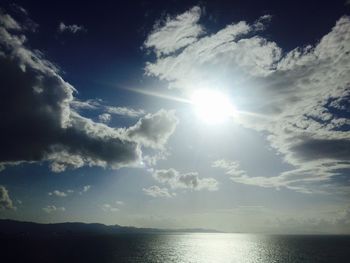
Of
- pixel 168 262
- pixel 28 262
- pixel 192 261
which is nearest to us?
pixel 28 262

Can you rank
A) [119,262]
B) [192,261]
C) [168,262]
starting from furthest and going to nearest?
[192,261] < [168,262] < [119,262]

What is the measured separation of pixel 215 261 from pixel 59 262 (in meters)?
82.9

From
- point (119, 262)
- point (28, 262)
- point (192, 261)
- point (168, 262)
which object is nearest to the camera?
point (28, 262)

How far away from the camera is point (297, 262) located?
5600 inches

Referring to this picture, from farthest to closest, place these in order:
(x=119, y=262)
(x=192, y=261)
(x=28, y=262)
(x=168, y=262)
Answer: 1. (x=192, y=261)
2. (x=168, y=262)
3. (x=119, y=262)
4. (x=28, y=262)

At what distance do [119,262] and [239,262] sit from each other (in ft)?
218

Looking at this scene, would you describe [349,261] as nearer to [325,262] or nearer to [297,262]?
[325,262]

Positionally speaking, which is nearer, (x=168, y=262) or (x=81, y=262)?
(x=81, y=262)

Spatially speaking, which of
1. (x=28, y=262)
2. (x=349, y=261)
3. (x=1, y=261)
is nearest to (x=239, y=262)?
(x=349, y=261)

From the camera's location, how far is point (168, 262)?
463ft

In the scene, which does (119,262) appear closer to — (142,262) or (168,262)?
(142,262)

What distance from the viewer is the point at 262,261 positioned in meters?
153

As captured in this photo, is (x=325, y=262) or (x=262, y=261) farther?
(x=262, y=261)

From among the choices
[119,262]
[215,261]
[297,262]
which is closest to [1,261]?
[119,262]
